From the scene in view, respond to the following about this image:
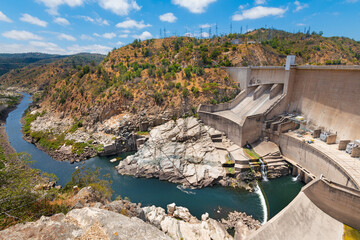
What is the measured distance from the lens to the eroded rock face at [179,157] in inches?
1081

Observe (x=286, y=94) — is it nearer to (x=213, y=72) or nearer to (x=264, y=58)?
(x=213, y=72)

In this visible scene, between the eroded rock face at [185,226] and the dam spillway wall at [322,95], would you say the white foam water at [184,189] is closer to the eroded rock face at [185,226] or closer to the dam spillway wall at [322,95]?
the eroded rock face at [185,226]

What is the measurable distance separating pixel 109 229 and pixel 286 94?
3459 centimetres

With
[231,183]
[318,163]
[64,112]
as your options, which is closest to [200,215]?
[231,183]

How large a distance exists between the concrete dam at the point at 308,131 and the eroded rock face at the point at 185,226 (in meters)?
4.08

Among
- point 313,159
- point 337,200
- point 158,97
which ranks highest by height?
point 158,97

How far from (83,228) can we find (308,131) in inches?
1309

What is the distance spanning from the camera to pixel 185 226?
1819cm

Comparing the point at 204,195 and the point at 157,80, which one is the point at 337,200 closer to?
the point at 204,195

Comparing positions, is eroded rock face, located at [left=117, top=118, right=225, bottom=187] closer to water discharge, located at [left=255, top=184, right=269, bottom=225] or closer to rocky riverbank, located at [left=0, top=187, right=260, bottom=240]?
water discharge, located at [left=255, top=184, right=269, bottom=225]

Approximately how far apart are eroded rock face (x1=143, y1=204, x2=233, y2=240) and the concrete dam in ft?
13.4

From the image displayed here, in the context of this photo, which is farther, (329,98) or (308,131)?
(308,131)

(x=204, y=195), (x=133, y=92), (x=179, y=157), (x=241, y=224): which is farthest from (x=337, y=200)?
(x=133, y=92)

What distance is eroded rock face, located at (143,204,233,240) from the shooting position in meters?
17.2
